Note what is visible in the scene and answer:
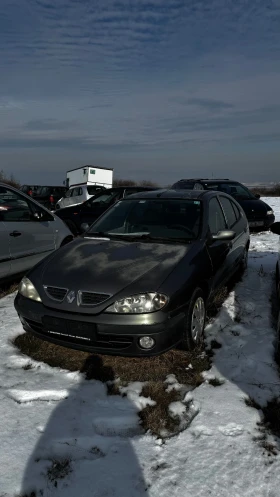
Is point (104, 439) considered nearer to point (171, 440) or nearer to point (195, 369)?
point (171, 440)

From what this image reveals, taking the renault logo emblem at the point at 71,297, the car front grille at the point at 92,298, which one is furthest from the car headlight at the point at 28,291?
the car front grille at the point at 92,298

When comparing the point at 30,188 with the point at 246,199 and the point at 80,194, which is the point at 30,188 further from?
the point at 246,199

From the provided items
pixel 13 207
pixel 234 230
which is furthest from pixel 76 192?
pixel 234 230

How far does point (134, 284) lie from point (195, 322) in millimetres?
836

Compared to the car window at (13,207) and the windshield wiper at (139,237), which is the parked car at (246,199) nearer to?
the car window at (13,207)

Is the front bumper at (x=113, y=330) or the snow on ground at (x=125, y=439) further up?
the front bumper at (x=113, y=330)

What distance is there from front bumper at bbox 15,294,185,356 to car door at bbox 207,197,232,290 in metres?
1.11

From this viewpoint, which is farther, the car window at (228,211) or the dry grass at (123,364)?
the car window at (228,211)

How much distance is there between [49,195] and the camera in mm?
20547

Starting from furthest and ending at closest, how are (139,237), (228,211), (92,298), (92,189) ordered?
(92,189)
(228,211)
(139,237)
(92,298)

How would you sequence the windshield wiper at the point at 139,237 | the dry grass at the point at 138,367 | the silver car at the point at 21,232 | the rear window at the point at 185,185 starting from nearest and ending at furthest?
the dry grass at the point at 138,367 < the windshield wiper at the point at 139,237 < the silver car at the point at 21,232 < the rear window at the point at 185,185

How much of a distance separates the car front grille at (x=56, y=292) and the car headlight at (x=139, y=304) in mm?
448

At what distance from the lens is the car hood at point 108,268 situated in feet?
10.0

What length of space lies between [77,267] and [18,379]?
1063 mm
